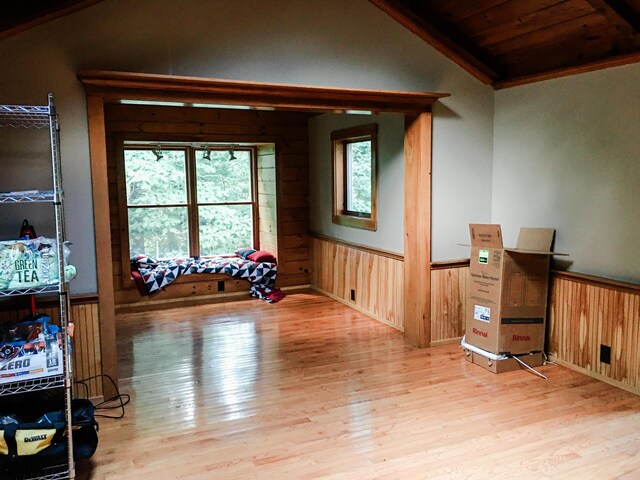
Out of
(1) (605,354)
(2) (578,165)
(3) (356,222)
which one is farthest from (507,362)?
(3) (356,222)

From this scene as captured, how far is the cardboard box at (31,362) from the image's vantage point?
252 centimetres

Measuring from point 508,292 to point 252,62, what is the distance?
2394 mm

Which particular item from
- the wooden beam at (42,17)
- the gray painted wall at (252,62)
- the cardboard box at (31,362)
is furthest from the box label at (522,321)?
the wooden beam at (42,17)

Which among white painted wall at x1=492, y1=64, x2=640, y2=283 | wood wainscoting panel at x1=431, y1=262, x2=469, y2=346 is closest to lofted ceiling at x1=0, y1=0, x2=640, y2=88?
white painted wall at x1=492, y1=64, x2=640, y2=283

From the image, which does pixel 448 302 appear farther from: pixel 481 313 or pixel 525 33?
pixel 525 33

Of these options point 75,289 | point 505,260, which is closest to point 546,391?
Answer: point 505,260

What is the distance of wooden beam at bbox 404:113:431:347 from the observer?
446cm

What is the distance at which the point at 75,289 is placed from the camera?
3.49 metres

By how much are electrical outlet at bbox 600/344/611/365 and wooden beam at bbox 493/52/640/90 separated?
73.1 inches

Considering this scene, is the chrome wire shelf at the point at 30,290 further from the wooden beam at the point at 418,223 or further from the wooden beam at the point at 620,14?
the wooden beam at the point at 620,14

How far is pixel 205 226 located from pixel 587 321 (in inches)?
177

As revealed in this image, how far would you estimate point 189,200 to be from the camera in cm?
674

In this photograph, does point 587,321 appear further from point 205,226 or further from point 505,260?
point 205,226

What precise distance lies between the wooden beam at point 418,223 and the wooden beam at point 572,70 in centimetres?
70
